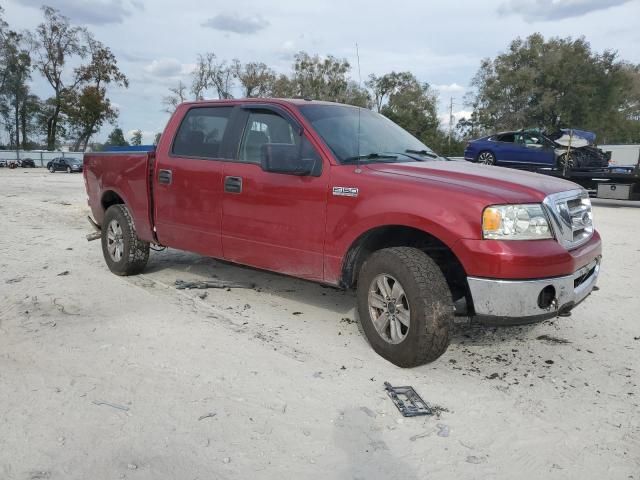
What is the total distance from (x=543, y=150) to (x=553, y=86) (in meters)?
28.3

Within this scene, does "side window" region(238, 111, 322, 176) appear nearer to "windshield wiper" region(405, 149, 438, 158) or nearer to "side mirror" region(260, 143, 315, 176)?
"side mirror" region(260, 143, 315, 176)

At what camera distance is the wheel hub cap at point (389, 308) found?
3.59 m

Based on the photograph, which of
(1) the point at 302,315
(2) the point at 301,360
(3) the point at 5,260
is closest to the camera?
(2) the point at 301,360

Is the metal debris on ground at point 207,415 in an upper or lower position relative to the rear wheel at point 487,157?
lower

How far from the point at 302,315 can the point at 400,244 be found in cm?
125

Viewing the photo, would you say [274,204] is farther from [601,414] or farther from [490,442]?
[601,414]

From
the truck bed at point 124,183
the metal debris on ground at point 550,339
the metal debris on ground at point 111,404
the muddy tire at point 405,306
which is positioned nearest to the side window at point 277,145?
the muddy tire at point 405,306

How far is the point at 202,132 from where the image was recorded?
16.7ft

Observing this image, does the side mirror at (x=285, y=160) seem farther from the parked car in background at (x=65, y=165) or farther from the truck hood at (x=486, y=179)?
the parked car in background at (x=65, y=165)

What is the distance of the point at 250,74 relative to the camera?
58.6 metres

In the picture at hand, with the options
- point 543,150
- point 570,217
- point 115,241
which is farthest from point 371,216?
point 543,150

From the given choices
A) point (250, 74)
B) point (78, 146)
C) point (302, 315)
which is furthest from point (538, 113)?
point (78, 146)

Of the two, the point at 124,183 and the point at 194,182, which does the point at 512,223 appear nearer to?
the point at 194,182

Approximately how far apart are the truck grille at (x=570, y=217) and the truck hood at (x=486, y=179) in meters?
0.06
